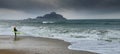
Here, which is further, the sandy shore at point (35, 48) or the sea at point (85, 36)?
the sea at point (85, 36)

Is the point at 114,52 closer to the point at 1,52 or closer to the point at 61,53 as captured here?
the point at 61,53

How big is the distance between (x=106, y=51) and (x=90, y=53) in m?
1.15

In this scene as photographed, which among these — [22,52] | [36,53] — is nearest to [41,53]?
[36,53]

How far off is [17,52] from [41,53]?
1.70 metres

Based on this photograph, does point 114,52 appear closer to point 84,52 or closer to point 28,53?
point 84,52

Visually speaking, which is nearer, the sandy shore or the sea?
the sandy shore

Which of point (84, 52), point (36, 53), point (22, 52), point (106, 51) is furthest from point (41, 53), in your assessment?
point (106, 51)

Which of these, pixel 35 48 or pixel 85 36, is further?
pixel 85 36

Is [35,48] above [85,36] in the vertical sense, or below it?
above

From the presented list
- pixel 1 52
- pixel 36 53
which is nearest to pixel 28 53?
pixel 36 53

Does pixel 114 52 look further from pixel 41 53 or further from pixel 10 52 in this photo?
pixel 10 52

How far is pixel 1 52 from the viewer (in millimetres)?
17031

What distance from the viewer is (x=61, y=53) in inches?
640

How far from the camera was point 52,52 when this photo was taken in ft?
54.4
